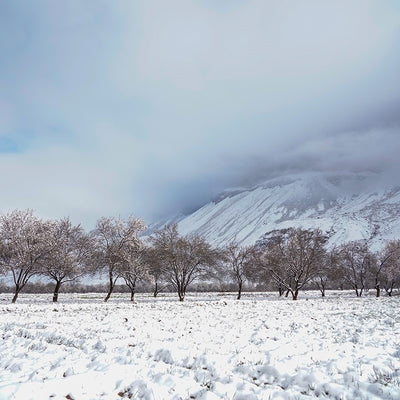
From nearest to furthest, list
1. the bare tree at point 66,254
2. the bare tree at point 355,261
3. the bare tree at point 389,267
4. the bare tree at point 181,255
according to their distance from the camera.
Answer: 1. the bare tree at point 66,254
2. the bare tree at point 181,255
3. the bare tree at point 389,267
4. the bare tree at point 355,261

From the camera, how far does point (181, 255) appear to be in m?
44.5

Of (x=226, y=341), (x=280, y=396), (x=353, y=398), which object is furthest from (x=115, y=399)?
(x=226, y=341)

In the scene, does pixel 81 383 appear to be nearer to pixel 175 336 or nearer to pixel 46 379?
pixel 46 379

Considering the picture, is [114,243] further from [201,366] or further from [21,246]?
[201,366]

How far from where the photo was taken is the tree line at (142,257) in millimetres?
36250

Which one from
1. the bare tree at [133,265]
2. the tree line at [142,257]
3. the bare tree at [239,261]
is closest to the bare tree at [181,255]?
the tree line at [142,257]

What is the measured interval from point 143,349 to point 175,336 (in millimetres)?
3007

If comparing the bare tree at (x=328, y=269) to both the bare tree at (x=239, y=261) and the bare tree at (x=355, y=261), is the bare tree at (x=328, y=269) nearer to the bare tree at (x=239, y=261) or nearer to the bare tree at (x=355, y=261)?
the bare tree at (x=355, y=261)

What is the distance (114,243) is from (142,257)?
626 cm

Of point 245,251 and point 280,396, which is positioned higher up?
point 245,251

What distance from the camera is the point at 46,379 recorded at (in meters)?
6.41

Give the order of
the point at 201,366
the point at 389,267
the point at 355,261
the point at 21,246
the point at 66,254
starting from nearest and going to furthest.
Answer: the point at 201,366, the point at 21,246, the point at 66,254, the point at 389,267, the point at 355,261

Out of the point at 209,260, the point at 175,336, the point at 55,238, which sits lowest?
the point at 175,336

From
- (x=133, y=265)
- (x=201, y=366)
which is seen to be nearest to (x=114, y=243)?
(x=133, y=265)
